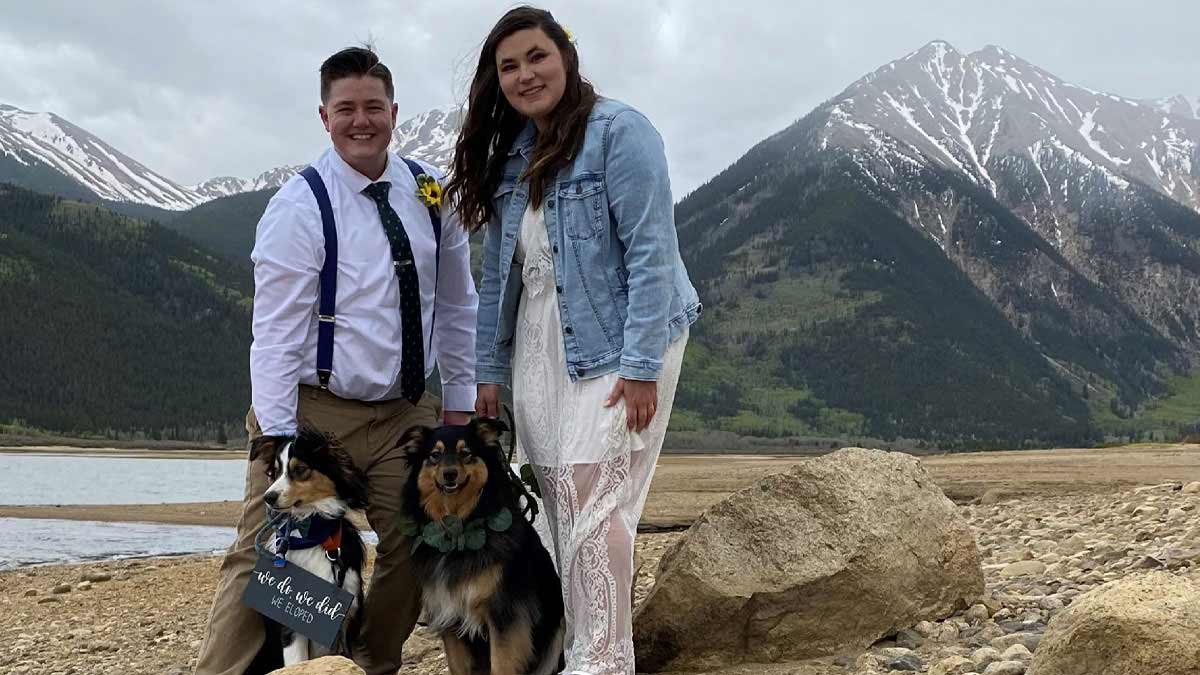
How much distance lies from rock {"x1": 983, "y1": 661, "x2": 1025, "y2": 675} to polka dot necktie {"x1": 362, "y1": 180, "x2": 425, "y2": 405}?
9.23ft

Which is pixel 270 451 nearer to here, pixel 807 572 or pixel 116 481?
pixel 807 572

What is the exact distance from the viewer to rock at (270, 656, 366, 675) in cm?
370

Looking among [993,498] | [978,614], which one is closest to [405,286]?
[978,614]

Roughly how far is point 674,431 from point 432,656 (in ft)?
335

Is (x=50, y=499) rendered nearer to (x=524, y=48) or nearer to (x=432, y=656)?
(x=432, y=656)

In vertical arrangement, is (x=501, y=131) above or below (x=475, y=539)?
above

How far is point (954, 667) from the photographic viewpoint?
4.55 metres

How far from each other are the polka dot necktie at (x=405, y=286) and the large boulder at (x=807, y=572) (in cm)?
175

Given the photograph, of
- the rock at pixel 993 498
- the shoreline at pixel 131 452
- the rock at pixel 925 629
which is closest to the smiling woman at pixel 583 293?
the rock at pixel 925 629

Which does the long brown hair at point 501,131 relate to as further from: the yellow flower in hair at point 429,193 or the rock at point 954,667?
the rock at point 954,667

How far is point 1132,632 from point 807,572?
201 cm

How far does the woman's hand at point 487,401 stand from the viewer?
15.9ft

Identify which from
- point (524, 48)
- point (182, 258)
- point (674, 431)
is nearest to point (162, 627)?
point (524, 48)

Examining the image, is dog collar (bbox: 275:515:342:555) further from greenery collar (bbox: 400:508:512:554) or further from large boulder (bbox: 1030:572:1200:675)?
large boulder (bbox: 1030:572:1200:675)
